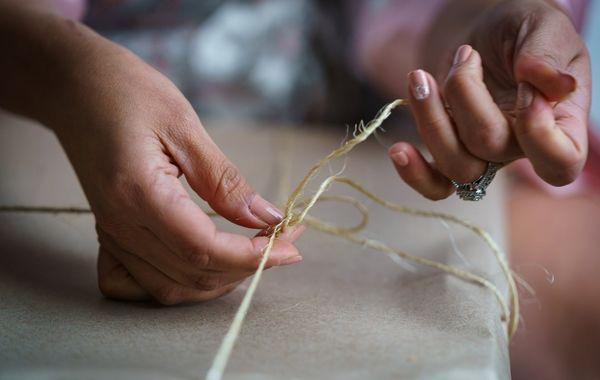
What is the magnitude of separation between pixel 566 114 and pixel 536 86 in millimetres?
44

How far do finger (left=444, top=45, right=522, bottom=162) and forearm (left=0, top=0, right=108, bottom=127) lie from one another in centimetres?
28

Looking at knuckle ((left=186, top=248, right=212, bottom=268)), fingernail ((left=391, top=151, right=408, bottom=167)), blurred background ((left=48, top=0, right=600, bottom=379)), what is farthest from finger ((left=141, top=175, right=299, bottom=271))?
blurred background ((left=48, top=0, right=600, bottom=379))

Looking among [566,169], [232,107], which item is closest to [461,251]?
[566,169]

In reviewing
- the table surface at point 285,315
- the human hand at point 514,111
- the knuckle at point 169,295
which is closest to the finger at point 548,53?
the human hand at point 514,111

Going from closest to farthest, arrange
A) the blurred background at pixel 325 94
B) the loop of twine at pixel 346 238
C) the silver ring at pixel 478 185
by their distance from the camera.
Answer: the loop of twine at pixel 346 238
the silver ring at pixel 478 185
the blurred background at pixel 325 94

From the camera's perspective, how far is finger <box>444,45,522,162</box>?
0.45 metres

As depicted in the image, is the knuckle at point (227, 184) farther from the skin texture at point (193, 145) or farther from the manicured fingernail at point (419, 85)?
the manicured fingernail at point (419, 85)

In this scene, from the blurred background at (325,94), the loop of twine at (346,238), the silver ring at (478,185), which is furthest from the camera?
the blurred background at (325,94)

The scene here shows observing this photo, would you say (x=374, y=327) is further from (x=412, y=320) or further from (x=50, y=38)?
(x=50, y=38)

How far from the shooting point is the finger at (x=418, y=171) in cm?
51

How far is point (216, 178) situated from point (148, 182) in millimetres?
51

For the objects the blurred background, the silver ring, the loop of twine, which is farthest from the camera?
the blurred background

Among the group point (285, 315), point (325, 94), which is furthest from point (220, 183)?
point (325, 94)

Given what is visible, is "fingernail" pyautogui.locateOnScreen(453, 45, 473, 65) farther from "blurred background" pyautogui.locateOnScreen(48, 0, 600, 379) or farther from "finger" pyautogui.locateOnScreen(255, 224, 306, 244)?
"blurred background" pyautogui.locateOnScreen(48, 0, 600, 379)
